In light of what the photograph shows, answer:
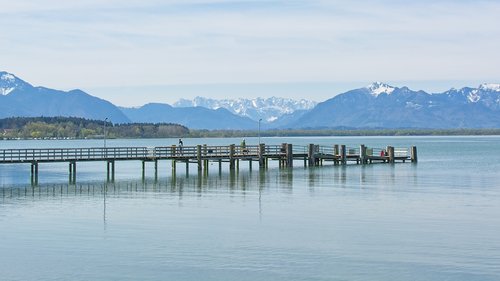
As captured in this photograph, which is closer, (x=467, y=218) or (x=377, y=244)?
(x=377, y=244)

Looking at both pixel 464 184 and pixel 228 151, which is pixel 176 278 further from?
pixel 228 151

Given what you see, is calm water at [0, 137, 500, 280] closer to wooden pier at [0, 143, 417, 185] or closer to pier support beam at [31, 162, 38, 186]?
pier support beam at [31, 162, 38, 186]

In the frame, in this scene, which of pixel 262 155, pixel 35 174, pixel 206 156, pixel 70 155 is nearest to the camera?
pixel 35 174

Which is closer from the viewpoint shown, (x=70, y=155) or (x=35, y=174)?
(x=35, y=174)

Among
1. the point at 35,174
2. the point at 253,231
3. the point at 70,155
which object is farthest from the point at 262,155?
the point at 253,231

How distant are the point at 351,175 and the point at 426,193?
737 inches

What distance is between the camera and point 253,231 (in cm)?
A: 4069

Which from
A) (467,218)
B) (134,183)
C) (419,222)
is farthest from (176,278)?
(134,183)

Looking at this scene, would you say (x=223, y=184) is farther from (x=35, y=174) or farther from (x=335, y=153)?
(x=335, y=153)

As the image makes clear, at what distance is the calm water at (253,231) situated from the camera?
31.8 meters

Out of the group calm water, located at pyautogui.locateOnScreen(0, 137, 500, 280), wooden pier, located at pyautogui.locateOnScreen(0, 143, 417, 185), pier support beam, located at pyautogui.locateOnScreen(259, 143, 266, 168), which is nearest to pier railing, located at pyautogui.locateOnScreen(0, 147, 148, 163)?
wooden pier, located at pyautogui.locateOnScreen(0, 143, 417, 185)

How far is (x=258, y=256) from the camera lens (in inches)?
1342

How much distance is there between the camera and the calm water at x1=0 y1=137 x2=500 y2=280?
31781 mm

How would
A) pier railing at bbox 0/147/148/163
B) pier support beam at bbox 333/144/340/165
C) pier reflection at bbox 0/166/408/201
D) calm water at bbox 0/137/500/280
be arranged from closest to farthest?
calm water at bbox 0/137/500/280 < pier reflection at bbox 0/166/408/201 < pier railing at bbox 0/147/148/163 < pier support beam at bbox 333/144/340/165
